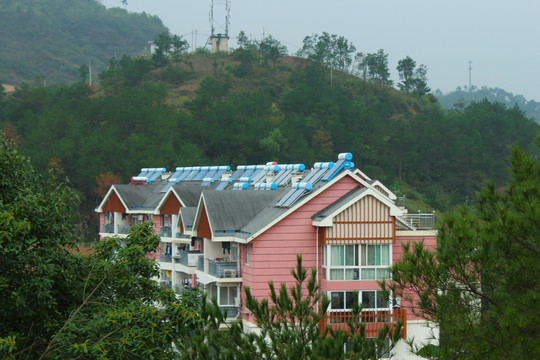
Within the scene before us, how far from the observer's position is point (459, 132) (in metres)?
112

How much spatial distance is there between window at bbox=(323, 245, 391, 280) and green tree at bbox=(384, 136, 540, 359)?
15.9 metres

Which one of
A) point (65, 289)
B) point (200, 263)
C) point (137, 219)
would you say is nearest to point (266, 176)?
point (200, 263)

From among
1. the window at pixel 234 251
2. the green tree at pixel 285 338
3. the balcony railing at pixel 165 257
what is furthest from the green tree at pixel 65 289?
the balcony railing at pixel 165 257

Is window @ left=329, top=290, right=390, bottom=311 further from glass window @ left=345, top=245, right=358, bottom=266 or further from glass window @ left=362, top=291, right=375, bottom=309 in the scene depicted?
glass window @ left=345, top=245, right=358, bottom=266

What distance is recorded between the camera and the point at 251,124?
96.0 m

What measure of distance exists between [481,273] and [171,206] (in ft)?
95.9

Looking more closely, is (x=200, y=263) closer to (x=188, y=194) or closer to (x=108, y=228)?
(x=188, y=194)

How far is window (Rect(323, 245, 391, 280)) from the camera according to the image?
32812 millimetres

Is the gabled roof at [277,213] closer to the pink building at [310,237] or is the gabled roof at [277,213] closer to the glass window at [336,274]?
the pink building at [310,237]

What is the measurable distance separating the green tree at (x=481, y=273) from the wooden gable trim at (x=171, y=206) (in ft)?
88.8

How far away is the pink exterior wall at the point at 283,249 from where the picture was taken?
33.1 metres

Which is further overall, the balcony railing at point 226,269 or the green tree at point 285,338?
the balcony railing at point 226,269

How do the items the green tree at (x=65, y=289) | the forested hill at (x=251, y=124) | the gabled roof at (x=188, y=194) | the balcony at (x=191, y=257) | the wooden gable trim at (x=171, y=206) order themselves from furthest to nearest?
the forested hill at (x=251, y=124)
the wooden gable trim at (x=171, y=206)
the gabled roof at (x=188, y=194)
the balcony at (x=191, y=257)
the green tree at (x=65, y=289)

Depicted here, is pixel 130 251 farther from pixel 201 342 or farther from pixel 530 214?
pixel 530 214
